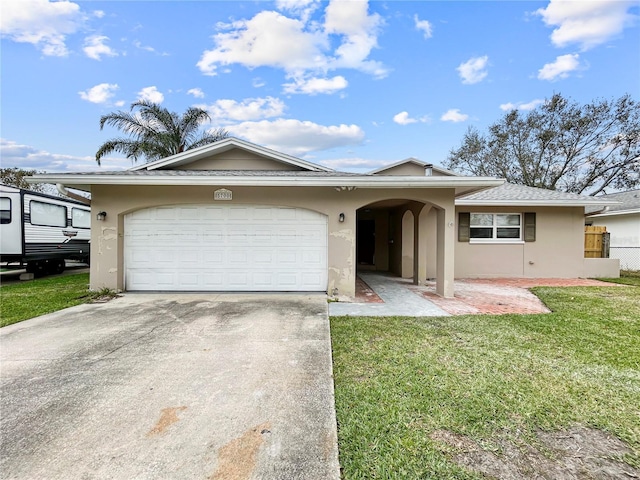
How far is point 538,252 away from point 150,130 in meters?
18.1

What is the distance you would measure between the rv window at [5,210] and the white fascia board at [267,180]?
534cm

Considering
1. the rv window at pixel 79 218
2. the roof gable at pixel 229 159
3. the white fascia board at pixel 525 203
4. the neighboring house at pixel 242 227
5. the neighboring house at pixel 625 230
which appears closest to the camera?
the neighboring house at pixel 242 227

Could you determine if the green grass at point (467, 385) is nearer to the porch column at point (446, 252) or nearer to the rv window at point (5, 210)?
the porch column at point (446, 252)

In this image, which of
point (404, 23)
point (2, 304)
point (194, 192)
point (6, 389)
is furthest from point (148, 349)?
point (404, 23)

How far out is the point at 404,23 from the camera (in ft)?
36.5

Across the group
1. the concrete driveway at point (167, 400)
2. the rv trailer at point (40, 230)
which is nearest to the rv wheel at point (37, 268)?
the rv trailer at point (40, 230)

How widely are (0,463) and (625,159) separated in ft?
100

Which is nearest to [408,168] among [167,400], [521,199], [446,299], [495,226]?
[495,226]

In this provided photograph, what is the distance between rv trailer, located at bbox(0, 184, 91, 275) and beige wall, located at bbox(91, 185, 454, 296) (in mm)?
5377

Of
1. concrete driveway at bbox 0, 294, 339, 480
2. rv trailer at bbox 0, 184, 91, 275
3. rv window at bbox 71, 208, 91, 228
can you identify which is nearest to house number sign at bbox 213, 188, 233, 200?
concrete driveway at bbox 0, 294, 339, 480

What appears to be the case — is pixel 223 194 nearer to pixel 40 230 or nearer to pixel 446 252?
pixel 446 252

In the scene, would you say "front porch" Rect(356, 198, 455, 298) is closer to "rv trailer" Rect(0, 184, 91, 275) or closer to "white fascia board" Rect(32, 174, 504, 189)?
"white fascia board" Rect(32, 174, 504, 189)

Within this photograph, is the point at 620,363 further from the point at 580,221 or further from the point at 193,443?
the point at 580,221

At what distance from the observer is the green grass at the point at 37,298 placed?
6.30 metres
